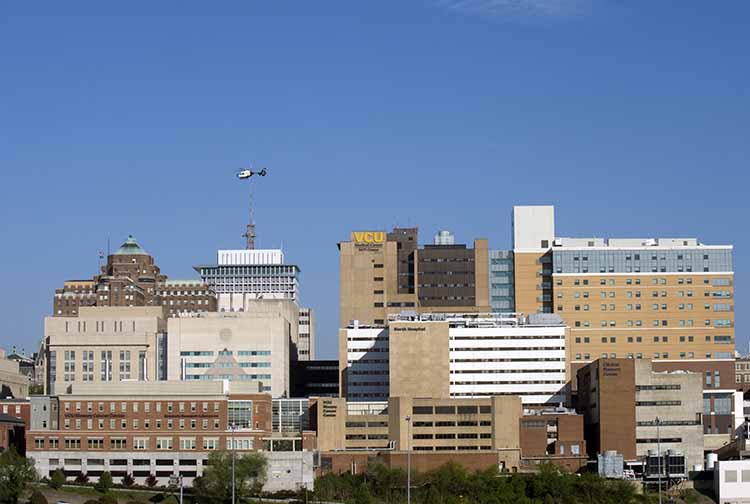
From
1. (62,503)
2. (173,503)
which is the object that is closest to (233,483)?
(173,503)

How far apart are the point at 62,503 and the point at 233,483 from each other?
24969 mm

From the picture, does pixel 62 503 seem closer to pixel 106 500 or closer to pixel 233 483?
pixel 106 500

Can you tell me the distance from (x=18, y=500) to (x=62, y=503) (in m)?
5.71

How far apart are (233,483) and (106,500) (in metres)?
17.7

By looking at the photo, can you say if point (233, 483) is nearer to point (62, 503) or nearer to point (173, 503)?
point (173, 503)

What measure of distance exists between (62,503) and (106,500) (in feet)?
24.4

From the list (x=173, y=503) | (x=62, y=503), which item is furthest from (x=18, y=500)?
(x=173, y=503)

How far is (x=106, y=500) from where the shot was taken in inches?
7712

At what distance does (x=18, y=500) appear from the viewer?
653 feet

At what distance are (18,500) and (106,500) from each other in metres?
12.5

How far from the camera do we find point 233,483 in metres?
191

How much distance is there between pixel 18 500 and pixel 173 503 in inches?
797

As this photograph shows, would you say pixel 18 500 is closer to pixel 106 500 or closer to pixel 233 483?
pixel 106 500
